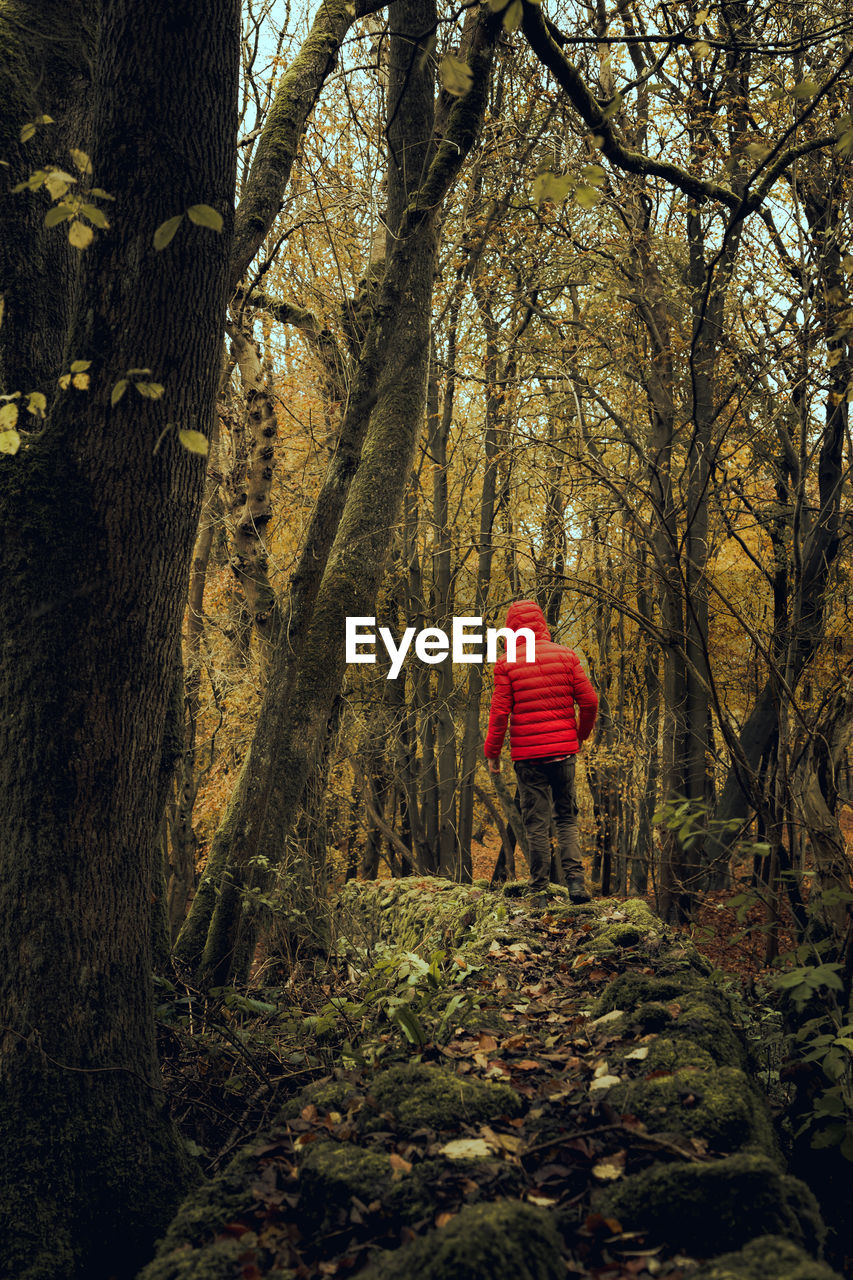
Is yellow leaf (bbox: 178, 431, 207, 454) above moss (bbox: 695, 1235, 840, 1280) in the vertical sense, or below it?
above

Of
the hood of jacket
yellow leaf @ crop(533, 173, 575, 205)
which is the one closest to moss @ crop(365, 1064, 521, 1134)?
yellow leaf @ crop(533, 173, 575, 205)

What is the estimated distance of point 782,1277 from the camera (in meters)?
1.57

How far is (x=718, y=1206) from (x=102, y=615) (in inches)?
92.1

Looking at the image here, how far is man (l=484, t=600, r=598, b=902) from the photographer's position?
684 cm

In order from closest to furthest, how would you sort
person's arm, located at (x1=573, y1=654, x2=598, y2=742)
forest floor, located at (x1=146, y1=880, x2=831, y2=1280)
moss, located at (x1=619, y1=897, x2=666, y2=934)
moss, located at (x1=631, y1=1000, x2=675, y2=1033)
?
forest floor, located at (x1=146, y1=880, x2=831, y2=1280), moss, located at (x1=631, y1=1000, x2=675, y2=1033), moss, located at (x1=619, y1=897, x2=666, y2=934), person's arm, located at (x1=573, y1=654, x2=598, y2=742)

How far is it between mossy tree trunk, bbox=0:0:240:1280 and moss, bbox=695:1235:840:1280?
6.05 ft

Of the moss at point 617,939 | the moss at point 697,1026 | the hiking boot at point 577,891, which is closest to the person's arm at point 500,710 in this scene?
the hiking boot at point 577,891

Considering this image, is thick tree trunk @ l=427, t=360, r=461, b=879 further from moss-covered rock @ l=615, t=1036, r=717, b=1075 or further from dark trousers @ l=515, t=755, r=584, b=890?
moss-covered rock @ l=615, t=1036, r=717, b=1075

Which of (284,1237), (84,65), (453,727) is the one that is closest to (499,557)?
(453,727)

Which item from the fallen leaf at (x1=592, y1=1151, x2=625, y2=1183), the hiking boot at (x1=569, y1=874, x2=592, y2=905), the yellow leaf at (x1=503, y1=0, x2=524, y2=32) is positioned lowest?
the hiking boot at (x1=569, y1=874, x2=592, y2=905)

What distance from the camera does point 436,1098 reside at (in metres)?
2.69

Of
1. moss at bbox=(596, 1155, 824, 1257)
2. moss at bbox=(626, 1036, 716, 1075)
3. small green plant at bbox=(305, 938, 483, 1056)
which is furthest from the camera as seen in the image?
small green plant at bbox=(305, 938, 483, 1056)

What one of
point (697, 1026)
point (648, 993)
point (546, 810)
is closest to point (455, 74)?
point (697, 1026)

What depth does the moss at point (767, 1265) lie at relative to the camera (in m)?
1.58
